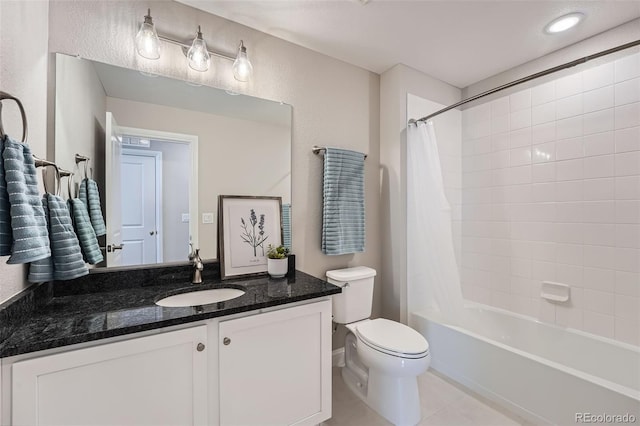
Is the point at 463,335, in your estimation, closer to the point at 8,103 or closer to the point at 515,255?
the point at 515,255

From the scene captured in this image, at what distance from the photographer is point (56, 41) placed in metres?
1.32

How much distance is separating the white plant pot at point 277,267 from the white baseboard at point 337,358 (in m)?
0.92

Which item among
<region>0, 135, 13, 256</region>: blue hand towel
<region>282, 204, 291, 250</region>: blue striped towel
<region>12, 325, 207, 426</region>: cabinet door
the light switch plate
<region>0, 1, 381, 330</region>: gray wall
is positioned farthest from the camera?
<region>282, 204, 291, 250</region>: blue striped towel

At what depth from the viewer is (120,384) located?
1.02 metres

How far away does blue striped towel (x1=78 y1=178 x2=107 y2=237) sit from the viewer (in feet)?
4.49

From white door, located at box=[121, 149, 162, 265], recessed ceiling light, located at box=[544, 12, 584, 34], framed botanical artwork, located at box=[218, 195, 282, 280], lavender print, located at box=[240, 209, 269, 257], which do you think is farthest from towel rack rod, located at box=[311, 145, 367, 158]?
recessed ceiling light, located at box=[544, 12, 584, 34]

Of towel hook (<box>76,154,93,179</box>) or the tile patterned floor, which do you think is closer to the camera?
towel hook (<box>76,154,93,179</box>)

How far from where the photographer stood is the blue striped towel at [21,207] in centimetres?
80

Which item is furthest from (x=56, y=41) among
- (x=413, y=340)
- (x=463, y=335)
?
(x=463, y=335)

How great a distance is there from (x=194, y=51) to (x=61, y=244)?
1161 millimetres

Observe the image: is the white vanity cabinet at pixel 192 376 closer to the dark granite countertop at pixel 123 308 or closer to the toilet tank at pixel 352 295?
the dark granite countertop at pixel 123 308

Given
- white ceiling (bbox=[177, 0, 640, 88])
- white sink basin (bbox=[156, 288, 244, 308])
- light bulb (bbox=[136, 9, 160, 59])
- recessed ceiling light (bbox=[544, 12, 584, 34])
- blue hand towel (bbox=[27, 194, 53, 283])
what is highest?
white ceiling (bbox=[177, 0, 640, 88])

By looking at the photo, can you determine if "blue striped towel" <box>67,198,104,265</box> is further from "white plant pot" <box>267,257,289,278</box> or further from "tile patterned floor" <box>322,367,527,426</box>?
"tile patterned floor" <box>322,367,527,426</box>

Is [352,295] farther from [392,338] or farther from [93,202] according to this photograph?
[93,202]
